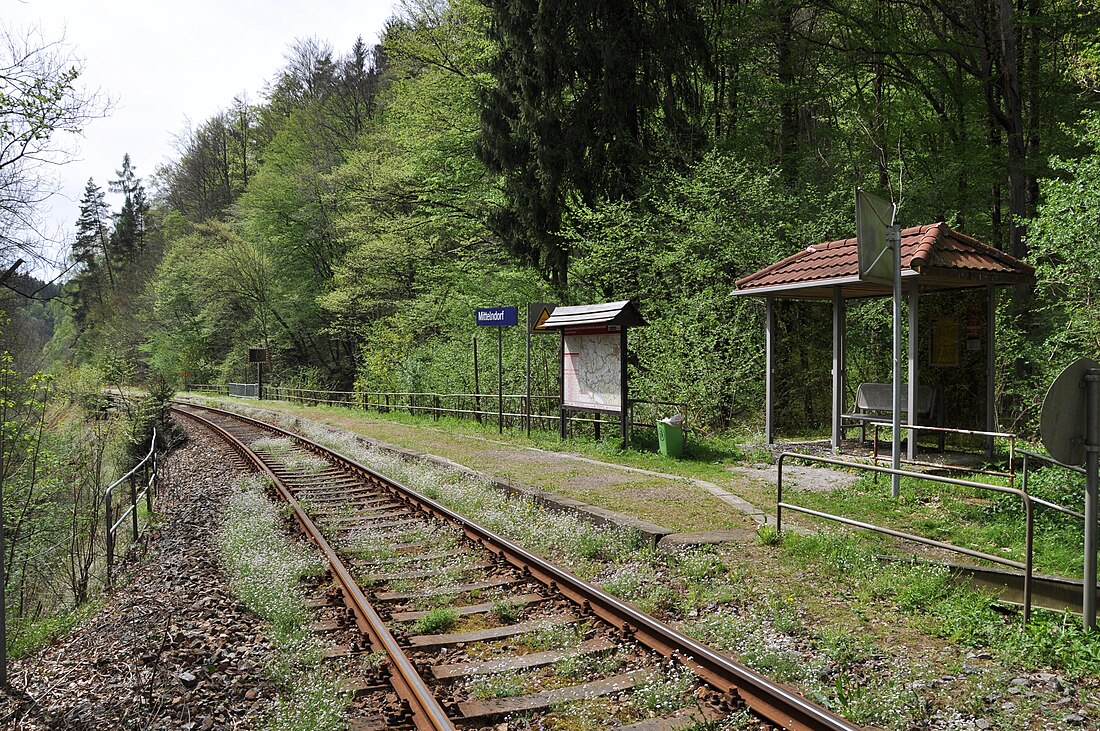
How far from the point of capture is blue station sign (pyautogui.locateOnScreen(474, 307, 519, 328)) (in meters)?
18.6

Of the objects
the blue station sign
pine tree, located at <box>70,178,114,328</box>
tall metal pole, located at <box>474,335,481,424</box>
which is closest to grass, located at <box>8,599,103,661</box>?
the blue station sign

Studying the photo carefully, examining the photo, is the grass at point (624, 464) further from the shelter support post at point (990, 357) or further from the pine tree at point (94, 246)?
the pine tree at point (94, 246)

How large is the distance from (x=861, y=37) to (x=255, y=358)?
36.7 m

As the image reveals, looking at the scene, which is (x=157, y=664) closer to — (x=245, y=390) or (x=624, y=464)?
(x=624, y=464)

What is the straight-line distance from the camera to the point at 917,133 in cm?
2083

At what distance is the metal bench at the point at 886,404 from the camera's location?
39.7 feet

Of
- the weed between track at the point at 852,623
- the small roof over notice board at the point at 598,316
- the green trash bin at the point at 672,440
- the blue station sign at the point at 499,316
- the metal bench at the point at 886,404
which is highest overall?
the blue station sign at the point at 499,316

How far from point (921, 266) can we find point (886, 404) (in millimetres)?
2723

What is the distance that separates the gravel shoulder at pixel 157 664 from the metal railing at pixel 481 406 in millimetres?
9530

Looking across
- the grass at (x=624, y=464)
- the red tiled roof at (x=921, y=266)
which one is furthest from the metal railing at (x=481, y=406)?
the red tiled roof at (x=921, y=266)

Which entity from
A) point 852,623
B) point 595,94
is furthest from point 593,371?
point 852,623

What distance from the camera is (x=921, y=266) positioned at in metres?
10.7

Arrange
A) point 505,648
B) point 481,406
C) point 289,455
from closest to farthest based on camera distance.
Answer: point 505,648 → point 289,455 → point 481,406

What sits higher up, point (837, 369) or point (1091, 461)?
point (837, 369)
